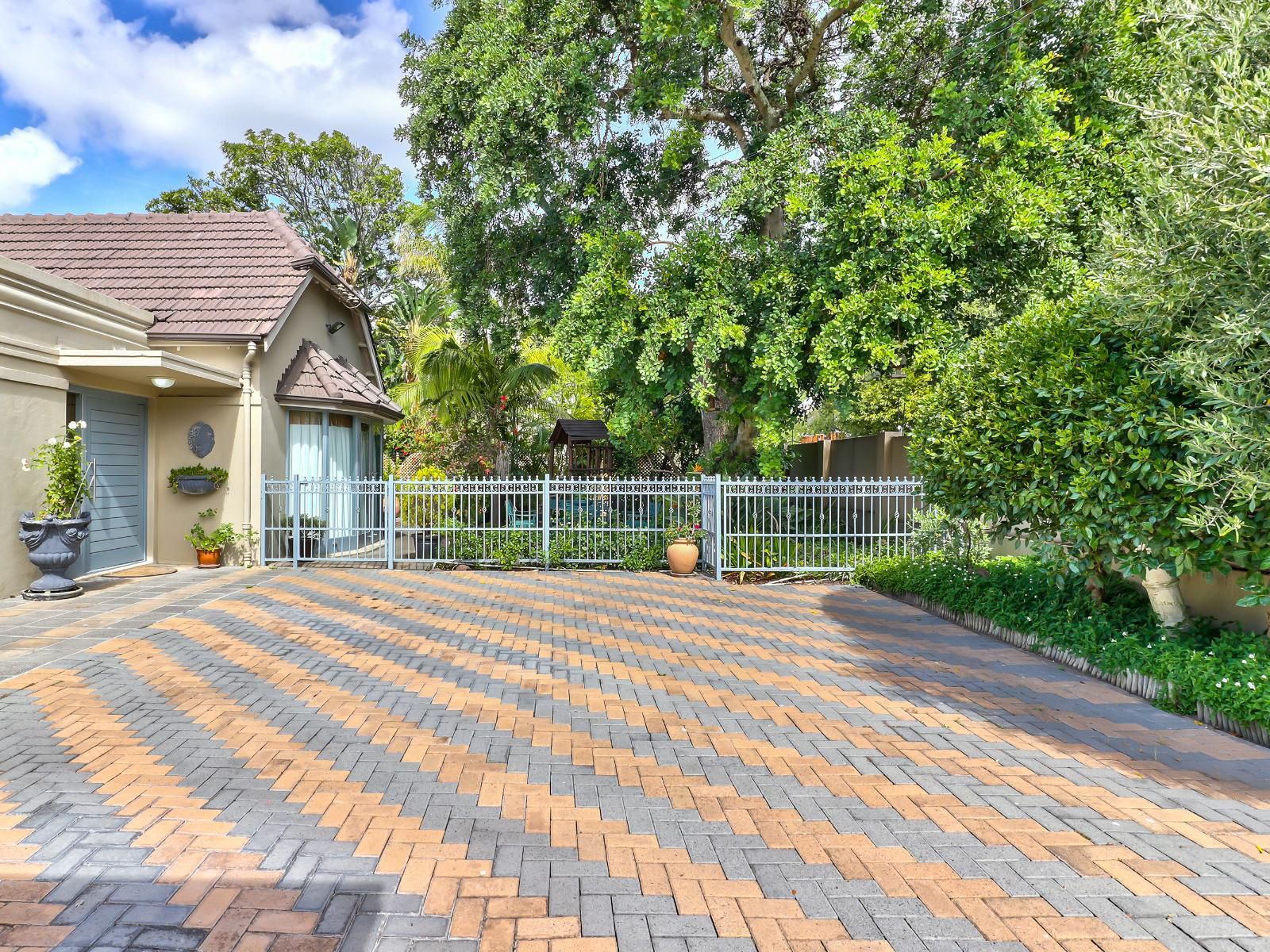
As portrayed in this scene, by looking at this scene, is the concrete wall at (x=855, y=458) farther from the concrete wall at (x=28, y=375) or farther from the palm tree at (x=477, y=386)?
the concrete wall at (x=28, y=375)

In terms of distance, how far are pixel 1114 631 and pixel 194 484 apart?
12732 mm

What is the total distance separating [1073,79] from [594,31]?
7554mm

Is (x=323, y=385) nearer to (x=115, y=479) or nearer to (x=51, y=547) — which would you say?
(x=115, y=479)

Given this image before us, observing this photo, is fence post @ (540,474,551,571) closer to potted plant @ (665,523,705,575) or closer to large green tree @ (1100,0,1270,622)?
potted plant @ (665,523,705,575)

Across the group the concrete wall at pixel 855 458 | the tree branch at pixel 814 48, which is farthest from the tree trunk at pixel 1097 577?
the tree branch at pixel 814 48

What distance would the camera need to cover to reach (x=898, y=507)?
1145 centimetres

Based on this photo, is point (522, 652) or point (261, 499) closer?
point (522, 652)

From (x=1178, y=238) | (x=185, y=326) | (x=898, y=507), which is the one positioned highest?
(x=185, y=326)

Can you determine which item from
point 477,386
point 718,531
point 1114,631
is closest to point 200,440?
point 477,386

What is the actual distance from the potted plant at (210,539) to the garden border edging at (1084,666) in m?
10.7

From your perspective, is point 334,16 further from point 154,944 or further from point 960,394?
point 154,944

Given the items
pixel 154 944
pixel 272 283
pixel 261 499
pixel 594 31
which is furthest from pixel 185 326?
pixel 154 944

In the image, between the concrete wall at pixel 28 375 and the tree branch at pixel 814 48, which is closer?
the concrete wall at pixel 28 375

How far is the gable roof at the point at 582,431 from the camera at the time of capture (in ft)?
61.7
